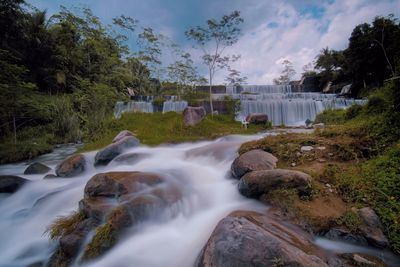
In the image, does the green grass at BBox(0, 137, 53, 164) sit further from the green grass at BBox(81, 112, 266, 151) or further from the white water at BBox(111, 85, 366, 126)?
the white water at BBox(111, 85, 366, 126)

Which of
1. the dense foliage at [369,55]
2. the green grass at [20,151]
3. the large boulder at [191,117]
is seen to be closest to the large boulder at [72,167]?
the green grass at [20,151]

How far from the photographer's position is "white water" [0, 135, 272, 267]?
2895mm

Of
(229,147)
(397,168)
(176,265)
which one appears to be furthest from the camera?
(229,147)

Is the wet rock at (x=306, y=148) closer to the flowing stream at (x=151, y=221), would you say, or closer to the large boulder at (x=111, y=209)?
the flowing stream at (x=151, y=221)

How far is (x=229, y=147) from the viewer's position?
20.1 feet

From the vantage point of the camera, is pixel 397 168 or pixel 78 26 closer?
pixel 397 168

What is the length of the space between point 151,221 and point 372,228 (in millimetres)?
2711

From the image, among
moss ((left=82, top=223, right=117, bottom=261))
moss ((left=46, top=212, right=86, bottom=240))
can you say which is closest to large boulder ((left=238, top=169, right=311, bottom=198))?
moss ((left=82, top=223, right=117, bottom=261))

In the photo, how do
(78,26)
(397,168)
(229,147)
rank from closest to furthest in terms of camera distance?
1. (397,168)
2. (229,147)
3. (78,26)

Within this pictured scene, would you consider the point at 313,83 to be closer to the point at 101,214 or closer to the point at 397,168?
the point at 397,168

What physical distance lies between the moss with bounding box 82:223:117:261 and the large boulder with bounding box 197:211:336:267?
1262mm

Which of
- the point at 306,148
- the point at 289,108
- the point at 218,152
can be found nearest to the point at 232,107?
the point at 289,108

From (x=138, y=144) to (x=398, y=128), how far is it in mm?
6534

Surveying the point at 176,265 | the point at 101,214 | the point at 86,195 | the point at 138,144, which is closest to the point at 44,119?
the point at 138,144
